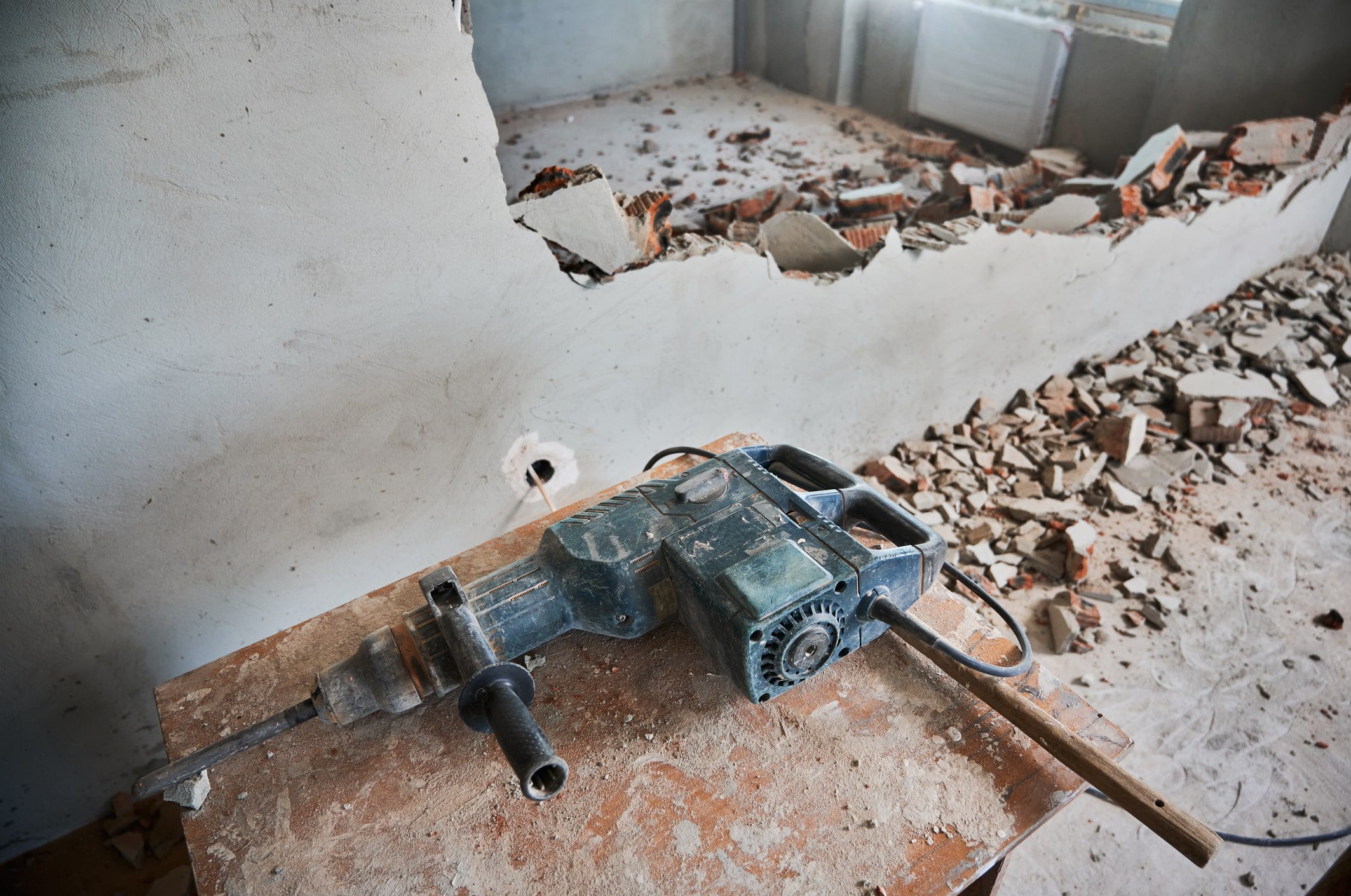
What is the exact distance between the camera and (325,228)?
164 centimetres

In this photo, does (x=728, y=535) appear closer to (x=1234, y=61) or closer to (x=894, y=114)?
(x=1234, y=61)

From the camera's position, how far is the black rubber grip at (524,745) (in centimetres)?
91

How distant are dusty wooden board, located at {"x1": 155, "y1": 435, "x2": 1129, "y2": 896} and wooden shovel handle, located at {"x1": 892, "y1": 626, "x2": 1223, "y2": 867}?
52 mm

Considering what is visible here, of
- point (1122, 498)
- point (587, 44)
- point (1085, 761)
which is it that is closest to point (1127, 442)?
point (1122, 498)

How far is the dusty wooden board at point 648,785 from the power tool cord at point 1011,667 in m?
0.05

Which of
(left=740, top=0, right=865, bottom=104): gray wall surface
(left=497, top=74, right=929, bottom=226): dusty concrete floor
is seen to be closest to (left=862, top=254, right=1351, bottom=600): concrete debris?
(left=497, top=74, right=929, bottom=226): dusty concrete floor

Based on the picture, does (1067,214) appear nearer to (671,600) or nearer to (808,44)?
(671,600)

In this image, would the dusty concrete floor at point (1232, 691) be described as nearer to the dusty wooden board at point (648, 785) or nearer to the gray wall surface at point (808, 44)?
the dusty wooden board at point (648, 785)

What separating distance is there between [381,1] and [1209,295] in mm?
3891

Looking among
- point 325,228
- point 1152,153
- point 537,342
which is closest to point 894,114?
point 1152,153

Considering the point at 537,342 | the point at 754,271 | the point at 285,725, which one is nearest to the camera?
the point at 285,725

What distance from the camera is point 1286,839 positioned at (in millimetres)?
1942

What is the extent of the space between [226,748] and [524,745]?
50 cm

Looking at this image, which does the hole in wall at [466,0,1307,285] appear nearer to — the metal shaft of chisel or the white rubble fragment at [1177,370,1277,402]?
the white rubble fragment at [1177,370,1277,402]
